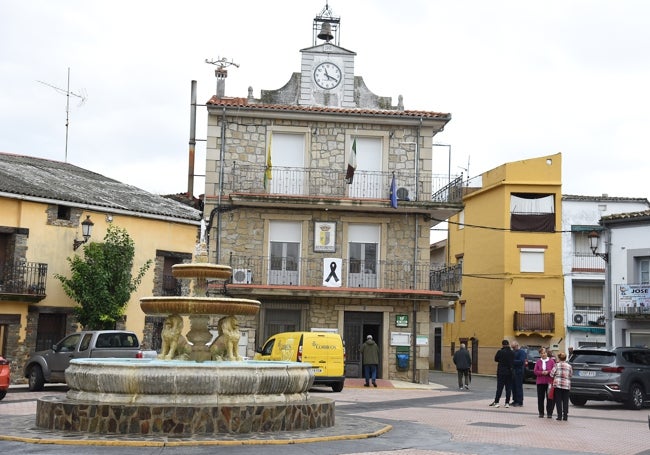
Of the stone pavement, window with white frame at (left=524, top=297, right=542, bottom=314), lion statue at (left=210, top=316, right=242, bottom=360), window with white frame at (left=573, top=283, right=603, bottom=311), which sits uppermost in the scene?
window with white frame at (left=573, top=283, right=603, bottom=311)

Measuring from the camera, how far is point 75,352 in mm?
23438

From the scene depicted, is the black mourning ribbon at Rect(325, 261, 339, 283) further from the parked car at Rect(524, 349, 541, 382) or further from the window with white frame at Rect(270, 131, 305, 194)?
the parked car at Rect(524, 349, 541, 382)

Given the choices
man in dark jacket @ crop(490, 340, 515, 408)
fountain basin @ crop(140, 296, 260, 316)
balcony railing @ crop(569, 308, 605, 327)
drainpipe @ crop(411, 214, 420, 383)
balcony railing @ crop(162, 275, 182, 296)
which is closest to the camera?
fountain basin @ crop(140, 296, 260, 316)

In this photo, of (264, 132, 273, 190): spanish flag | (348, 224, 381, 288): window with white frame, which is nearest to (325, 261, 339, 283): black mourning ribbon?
(348, 224, 381, 288): window with white frame

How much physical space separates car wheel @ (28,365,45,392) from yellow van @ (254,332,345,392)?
588 centimetres

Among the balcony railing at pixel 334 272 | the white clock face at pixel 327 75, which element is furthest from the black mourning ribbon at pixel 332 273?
the white clock face at pixel 327 75

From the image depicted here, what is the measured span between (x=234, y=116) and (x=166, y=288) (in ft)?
22.8

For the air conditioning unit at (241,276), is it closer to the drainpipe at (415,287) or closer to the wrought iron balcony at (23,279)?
the drainpipe at (415,287)

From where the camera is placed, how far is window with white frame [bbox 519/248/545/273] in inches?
1721

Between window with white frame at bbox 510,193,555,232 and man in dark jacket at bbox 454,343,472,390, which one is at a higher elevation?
window with white frame at bbox 510,193,555,232

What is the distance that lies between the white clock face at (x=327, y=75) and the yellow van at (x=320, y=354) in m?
11.3

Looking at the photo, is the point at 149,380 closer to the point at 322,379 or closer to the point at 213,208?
the point at 322,379

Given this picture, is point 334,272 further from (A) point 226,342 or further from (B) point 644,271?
(A) point 226,342

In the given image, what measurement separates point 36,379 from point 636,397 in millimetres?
15728
